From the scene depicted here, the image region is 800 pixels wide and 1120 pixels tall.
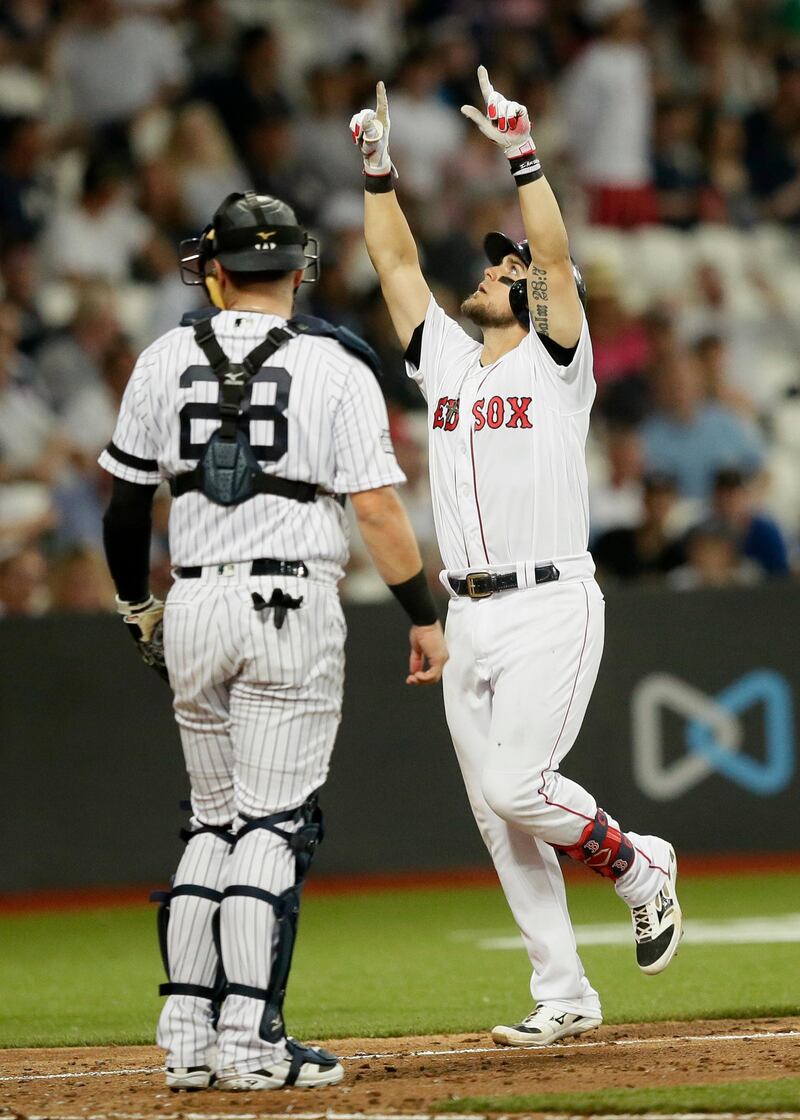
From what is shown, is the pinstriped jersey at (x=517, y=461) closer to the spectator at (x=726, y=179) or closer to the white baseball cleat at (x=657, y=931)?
the white baseball cleat at (x=657, y=931)

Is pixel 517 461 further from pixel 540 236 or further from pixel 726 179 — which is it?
pixel 726 179

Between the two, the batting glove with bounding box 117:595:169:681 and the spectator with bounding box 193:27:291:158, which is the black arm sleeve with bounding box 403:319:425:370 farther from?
the spectator with bounding box 193:27:291:158

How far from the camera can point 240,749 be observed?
16.1 feet

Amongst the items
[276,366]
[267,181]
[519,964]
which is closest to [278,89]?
[267,181]

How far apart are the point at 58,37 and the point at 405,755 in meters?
5.79

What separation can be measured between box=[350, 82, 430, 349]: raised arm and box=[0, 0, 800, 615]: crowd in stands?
15.6 feet

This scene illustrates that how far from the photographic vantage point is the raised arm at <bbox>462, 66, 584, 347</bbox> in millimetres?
5547

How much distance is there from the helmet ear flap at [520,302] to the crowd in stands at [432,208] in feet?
16.6

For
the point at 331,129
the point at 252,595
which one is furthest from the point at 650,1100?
the point at 331,129

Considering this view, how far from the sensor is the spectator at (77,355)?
38.1 ft

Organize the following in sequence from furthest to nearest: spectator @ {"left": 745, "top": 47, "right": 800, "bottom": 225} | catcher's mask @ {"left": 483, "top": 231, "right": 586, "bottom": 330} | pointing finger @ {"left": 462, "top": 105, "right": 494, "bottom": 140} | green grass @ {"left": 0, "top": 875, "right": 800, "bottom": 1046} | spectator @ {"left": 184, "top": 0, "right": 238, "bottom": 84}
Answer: spectator @ {"left": 745, "top": 47, "right": 800, "bottom": 225} → spectator @ {"left": 184, "top": 0, "right": 238, "bottom": 84} → green grass @ {"left": 0, "top": 875, "right": 800, "bottom": 1046} → catcher's mask @ {"left": 483, "top": 231, "right": 586, "bottom": 330} → pointing finger @ {"left": 462, "top": 105, "right": 494, "bottom": 140}

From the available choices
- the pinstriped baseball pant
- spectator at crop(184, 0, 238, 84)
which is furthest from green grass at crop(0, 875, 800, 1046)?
spectator at crop(184, 0, 238, 84)

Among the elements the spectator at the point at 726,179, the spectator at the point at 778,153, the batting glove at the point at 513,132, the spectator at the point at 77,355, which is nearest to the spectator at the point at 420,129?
the spectator at the point at 726,179

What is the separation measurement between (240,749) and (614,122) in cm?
1065
